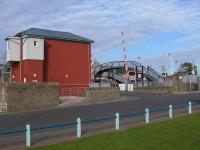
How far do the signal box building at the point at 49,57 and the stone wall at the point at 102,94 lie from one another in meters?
8.09

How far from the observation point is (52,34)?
53469mm

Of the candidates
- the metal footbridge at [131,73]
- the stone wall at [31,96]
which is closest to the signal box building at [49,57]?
the stone wall at [31,96]

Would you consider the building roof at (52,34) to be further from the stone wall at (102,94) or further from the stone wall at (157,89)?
the stone wall at (157,89)

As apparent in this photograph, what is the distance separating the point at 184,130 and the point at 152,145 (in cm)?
422

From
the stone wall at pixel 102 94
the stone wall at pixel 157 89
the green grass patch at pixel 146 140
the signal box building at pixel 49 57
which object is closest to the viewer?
the green grass patch at pixel 146 140

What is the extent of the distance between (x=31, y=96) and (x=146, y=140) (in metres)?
22.6

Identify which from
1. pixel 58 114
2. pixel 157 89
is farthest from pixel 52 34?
pixel 58 114

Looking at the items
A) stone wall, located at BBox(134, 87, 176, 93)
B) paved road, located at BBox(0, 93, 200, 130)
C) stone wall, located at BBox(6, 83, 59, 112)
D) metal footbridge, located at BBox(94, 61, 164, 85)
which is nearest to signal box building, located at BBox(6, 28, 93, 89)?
stone wall, located at BBox(6, 83, 59, 112)

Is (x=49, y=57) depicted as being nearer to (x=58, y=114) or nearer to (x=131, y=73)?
(x=58, y=114)

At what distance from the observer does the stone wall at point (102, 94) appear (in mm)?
43781

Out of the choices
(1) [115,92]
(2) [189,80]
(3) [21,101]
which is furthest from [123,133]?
(2) [189,80]

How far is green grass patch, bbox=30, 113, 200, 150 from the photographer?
13800 millimetres

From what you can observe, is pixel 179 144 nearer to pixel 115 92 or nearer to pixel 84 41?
pixel 115 92

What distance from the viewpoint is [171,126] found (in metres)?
19.5
